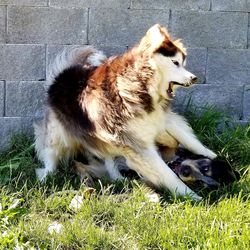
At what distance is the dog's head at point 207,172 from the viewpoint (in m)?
4.59

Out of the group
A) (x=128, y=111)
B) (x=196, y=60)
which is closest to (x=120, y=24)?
(x=196, y=60)

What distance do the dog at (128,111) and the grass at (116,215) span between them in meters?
0.18

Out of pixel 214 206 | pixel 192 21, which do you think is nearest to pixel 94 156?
pixel 214 206

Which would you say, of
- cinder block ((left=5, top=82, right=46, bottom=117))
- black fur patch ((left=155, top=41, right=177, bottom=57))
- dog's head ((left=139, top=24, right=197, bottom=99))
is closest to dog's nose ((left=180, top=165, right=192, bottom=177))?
dog's head ((left=139, top=24, right=197, bottom=99))

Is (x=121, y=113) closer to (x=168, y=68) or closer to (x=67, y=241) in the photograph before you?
(x=168, y=68)

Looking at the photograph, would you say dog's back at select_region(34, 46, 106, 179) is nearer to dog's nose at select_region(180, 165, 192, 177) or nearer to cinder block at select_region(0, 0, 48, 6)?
cinder block at select_region(0, 0, 48, 6)

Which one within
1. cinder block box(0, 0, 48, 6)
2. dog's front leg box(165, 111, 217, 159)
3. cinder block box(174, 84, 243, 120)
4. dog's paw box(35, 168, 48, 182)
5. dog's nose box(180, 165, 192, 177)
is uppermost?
cinder block box(0, 0, 48, 6)

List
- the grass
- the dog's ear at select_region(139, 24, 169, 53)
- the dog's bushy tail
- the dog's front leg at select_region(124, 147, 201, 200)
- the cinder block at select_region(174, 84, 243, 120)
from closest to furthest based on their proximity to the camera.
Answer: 1. the grass
2. the dog's ear at select_region(139, 24, 169, 53)
3. the dog's front leg at select_region(124, 147, 201, 200)
4. the dog's bushy tail
5. the cinder block at select_region(174, 84, 243, 120)

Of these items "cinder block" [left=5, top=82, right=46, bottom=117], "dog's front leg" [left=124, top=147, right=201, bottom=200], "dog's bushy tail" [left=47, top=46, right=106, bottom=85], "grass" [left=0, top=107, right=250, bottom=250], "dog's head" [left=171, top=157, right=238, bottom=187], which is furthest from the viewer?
"cinder block" [left=5, top=82, right=46, bottom=117]

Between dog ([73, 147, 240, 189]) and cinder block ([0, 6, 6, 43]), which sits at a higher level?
cinder block ([0, 6, 6, 43])

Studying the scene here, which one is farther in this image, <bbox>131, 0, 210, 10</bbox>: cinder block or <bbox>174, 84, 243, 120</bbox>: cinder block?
<bbox>174, 84, 243, 120</bbox>: cinder block

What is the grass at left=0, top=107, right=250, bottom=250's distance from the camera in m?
3.75

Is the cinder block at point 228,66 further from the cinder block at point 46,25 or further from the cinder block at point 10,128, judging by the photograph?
the cinder block at point 10,128

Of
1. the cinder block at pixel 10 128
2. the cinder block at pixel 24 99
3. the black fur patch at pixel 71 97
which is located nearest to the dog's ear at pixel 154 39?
the black fur patch at pixel 71 97
